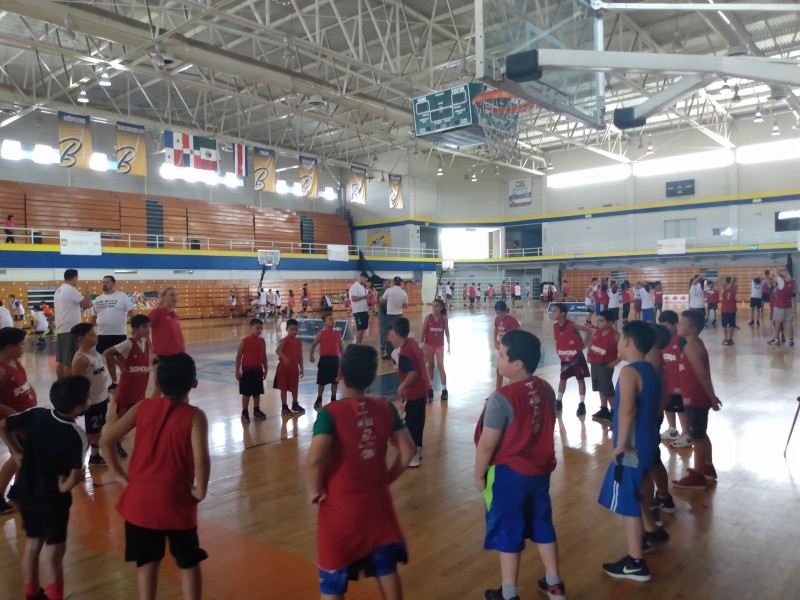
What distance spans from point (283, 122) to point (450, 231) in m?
15.9

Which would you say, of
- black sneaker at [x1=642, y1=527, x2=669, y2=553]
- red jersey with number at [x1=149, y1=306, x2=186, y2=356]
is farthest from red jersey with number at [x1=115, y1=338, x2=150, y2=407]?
black sneaker at [x1=642, y1=527, x2=669, y2=553]

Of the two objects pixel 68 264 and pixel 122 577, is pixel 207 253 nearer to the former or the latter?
pixel 68 264

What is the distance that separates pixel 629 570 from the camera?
3.14 meters

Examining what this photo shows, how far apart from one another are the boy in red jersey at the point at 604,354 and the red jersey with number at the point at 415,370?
283 cm

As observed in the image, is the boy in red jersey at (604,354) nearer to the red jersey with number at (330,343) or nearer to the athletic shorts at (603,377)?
the athletic shorts at (603,377)

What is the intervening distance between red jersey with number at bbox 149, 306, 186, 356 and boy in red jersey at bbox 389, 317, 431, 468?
3.03 metres

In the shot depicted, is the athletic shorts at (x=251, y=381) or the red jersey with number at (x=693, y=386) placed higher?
the red jersey with number at (x=693, y=386)

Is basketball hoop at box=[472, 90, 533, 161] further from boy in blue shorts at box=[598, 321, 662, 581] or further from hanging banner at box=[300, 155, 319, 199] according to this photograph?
hanging banner at box=[300, 155, 319, 199]

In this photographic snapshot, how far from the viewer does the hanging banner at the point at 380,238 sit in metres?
37.4

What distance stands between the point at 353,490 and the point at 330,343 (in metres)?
5.25

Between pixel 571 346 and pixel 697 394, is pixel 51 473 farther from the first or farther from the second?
pixel 571 346

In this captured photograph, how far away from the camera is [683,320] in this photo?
457cm

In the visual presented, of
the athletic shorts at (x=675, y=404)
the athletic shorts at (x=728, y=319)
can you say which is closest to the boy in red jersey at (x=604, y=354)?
the athletic shorts at (x=675, y=404)

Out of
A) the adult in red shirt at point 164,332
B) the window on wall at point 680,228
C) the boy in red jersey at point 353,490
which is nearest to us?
the boy in red jersey at point 353,490
